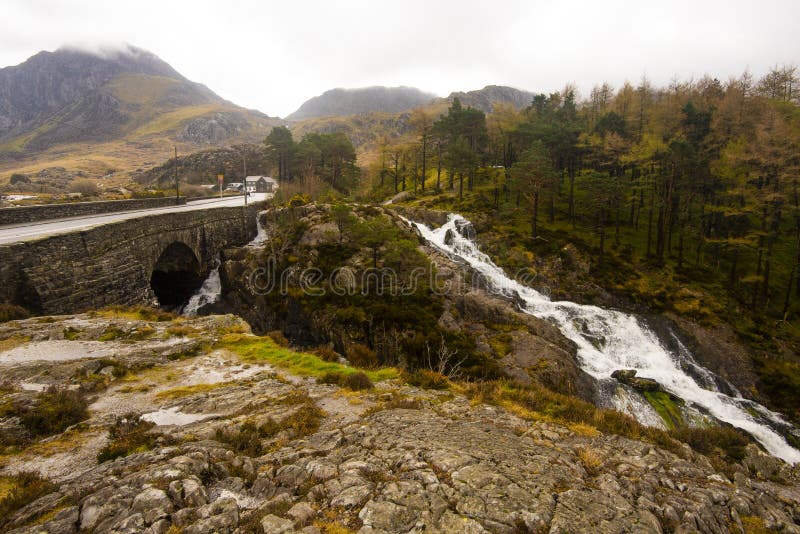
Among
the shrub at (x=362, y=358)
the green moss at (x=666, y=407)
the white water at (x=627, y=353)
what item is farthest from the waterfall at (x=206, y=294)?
the green moss at (x=666, y=407)

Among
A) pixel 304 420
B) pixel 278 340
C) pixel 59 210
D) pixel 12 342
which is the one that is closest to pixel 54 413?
pixel 304 420

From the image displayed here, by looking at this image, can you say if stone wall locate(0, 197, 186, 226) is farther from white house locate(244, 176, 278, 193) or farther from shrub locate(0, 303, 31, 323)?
white house locate(244, 176, 278, 193)

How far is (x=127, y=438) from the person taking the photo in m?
7.61

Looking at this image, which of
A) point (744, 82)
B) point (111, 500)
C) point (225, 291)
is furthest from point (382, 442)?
point (744, 82)

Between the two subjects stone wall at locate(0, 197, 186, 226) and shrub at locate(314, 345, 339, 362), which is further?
stone wall at locate(0, 197, 186, 226)

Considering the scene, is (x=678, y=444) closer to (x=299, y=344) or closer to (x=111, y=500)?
(x=111, y=500)

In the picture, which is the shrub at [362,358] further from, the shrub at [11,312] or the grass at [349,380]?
the shrub at [11,312]

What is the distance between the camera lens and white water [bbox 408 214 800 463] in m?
21.5

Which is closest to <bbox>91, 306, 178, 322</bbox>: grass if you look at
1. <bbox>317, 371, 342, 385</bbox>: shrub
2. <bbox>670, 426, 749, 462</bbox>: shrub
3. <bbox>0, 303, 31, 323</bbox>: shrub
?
<bbox>0, 303, 31, 323</bbox>: shrub

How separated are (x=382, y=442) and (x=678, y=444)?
806 cm

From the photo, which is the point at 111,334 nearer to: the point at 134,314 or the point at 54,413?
the point at 134,314

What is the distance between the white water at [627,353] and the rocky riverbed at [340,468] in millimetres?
16777

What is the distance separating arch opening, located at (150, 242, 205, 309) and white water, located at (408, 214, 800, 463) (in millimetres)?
27660

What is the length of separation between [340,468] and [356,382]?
5046 millimetres
